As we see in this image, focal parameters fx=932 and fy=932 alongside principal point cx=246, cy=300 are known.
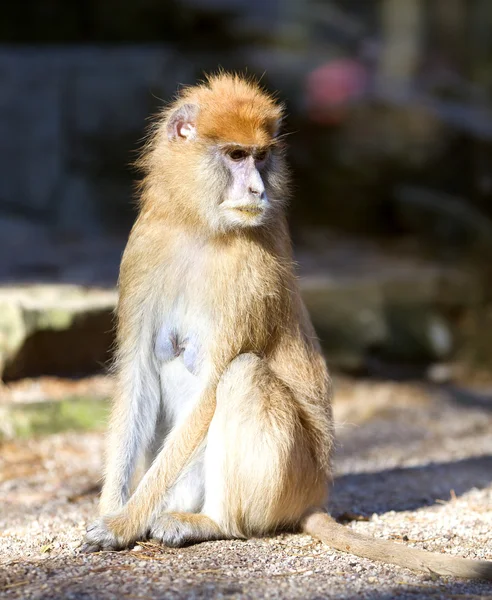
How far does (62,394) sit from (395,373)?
3.85m

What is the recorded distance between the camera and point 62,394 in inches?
273

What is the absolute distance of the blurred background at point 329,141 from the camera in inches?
384

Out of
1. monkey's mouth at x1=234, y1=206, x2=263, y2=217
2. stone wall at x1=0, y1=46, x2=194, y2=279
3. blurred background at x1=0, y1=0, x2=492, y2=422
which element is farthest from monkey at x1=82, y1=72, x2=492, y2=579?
stone wall at x1=0, y1=46, x2=194, y2=279

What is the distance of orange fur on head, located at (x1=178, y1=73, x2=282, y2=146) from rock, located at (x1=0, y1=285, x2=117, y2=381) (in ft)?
9.86

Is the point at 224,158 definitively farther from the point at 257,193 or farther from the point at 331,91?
the point at 331,91

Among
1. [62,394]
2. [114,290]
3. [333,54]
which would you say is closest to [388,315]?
[114,290]

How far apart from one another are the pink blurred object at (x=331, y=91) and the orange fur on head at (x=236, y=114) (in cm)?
758

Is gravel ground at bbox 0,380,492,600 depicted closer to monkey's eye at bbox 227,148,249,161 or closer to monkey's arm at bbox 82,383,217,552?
monkey's arm at bbox 82,383,217,552

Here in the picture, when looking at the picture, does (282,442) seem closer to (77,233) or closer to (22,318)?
(22,318)

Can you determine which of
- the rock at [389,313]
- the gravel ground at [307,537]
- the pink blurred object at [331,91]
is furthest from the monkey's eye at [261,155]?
the pink blurred object at [331,91]

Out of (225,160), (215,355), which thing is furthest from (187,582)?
(225,160)

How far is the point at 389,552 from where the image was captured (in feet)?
12.9

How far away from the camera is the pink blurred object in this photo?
1172cm

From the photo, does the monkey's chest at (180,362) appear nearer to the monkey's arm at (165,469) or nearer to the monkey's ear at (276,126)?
the monkey's arm at (165,469)
